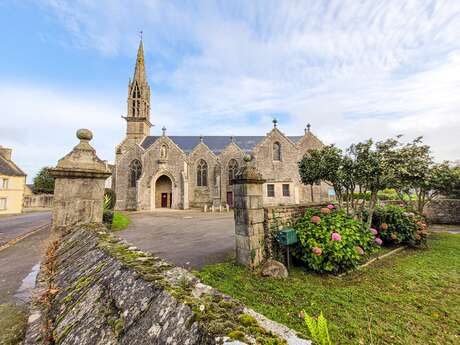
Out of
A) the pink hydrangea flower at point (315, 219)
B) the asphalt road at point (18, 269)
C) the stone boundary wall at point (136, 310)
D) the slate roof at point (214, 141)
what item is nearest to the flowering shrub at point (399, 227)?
the pink hydrangea flower at point (315, 219)

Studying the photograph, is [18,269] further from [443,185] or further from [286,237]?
[443,185]

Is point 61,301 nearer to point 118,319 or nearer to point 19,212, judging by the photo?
point 118,319

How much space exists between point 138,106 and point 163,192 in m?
13.7

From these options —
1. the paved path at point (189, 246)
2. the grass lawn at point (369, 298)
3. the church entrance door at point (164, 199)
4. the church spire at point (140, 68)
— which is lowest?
the grass lawn at point (369, 298)

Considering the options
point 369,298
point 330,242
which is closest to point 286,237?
point 330,242

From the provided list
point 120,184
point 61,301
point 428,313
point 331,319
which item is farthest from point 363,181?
point 120,184

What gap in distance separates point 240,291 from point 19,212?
32035mm

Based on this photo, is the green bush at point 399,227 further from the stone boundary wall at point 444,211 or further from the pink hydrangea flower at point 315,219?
the stone boundary wall at point 444,211

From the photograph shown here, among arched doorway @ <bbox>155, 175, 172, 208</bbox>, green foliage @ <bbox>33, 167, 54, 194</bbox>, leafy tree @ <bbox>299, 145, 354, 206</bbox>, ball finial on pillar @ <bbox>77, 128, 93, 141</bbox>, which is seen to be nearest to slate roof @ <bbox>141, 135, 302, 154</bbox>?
arched doorway @ <bbox>155, 175, 172, 208</bbox>

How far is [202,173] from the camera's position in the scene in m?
25.6

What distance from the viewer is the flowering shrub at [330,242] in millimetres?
4992

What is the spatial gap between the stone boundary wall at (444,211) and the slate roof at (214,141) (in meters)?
16.6

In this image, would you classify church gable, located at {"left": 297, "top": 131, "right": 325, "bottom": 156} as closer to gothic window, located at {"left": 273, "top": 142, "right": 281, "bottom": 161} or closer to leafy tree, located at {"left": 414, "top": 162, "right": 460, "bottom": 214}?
gothic window, located at {"left": 273, "top": 142, "right": 281, "bottom": 161}

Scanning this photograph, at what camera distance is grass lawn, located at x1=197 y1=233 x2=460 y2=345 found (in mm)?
3072
